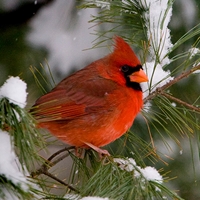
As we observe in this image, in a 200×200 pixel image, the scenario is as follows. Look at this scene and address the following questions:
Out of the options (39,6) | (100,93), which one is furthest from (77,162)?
(39,6)

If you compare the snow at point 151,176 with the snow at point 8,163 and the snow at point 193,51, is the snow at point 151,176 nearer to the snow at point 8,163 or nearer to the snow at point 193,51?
the snow at point 8,163

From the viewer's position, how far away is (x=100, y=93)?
213cm

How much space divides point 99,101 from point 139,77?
0.21 m

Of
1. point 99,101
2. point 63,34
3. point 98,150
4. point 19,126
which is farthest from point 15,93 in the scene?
point 63,34

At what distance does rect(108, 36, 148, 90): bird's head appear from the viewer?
2.06 metres

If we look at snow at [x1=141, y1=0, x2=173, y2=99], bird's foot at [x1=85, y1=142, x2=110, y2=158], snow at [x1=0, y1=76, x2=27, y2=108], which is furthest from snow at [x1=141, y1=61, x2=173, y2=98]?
snow at [x1=0, y1=76, x2=27, y2=108]

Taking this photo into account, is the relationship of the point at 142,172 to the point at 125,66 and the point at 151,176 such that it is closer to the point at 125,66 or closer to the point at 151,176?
the point at 151,176

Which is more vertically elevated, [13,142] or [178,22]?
[13,142]

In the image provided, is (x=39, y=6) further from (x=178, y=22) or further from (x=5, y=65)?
(x=178, y=22)

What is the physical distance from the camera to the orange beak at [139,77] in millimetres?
1996

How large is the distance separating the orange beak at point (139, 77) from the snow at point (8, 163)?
0.88m

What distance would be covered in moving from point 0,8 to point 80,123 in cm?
70

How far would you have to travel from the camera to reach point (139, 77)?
2.02 m

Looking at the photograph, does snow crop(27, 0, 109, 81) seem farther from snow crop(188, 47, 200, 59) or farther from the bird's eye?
snow crop(188, 47, 200, 59)
